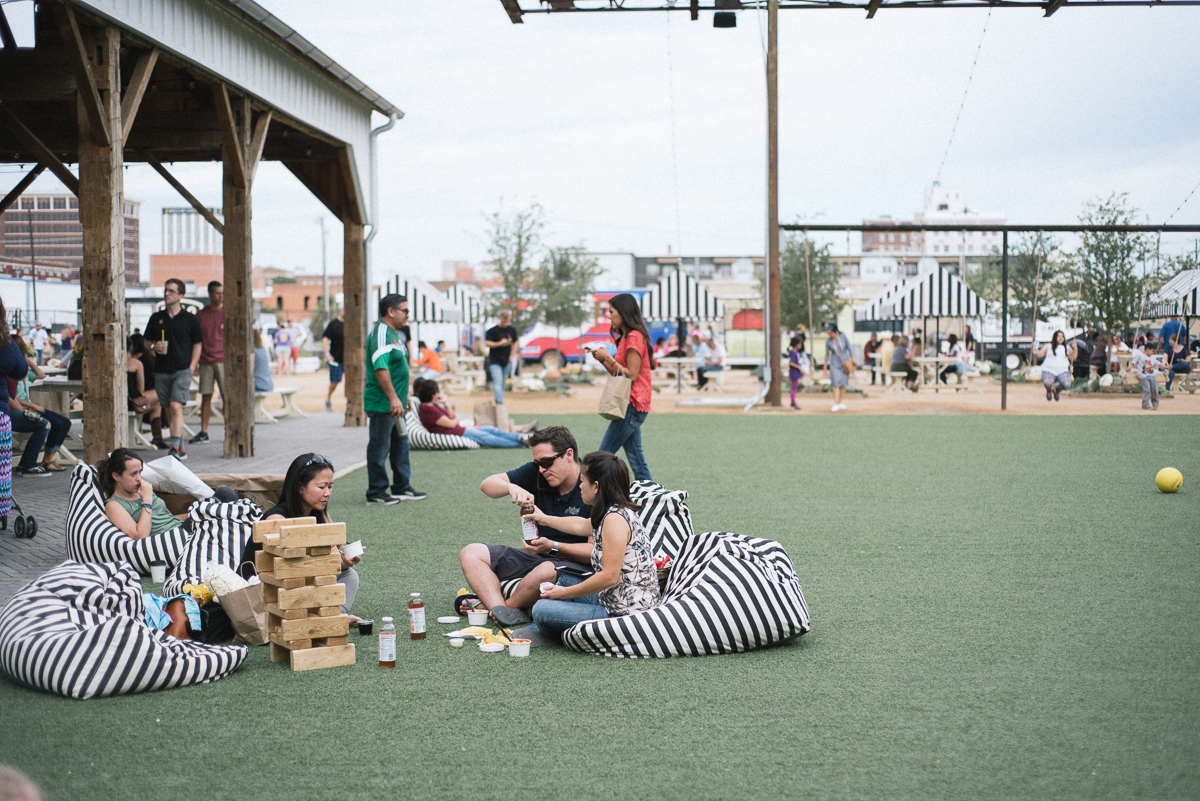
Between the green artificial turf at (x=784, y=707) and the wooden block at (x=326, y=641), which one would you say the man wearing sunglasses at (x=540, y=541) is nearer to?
the green artificial turf at (x=784, y=707)

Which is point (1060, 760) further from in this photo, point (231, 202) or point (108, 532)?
point (231, 202)

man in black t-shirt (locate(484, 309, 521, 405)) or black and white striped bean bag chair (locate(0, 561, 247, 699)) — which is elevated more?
man in black t-shirt (locate(484, 309, 521, 405))

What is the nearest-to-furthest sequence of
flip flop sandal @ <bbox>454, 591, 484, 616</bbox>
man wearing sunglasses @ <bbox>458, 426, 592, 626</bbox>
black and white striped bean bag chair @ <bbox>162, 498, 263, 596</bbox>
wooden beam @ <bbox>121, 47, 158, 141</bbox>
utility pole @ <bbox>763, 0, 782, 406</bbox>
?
man wearing sunglasses @ <bbox>458, 426, 592, 626</bbox> → flip flop sandal @ <bbox>454, 591, 484, 616</bbox> → black and white striped bean bag chair @ <bbox>162, 498, 263, 596</bbox> → wooden beam @ <bbox>121, 47, 158, 141</bbox> → utility pole @ <bbox>763, 0, 782, 406</bbox>

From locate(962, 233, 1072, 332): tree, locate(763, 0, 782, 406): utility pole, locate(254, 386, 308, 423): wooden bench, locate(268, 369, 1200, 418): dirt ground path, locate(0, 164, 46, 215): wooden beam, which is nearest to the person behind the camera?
locate(0, 164, 46, 215): wooden beam

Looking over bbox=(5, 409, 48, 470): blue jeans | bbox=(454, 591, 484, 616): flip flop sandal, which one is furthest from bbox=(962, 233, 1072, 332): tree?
bbox=(454, 591, 484, 616): flip flop sandal

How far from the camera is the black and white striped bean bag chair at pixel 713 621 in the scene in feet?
15.5

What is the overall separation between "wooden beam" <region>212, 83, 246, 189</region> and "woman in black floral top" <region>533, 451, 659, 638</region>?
25.9 feet

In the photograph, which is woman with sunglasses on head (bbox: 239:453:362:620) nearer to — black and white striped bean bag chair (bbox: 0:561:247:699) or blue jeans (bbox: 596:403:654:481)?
black and white striped bean bag chair (bbox: 0:561:247:699)

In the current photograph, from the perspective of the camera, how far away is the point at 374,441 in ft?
29.0

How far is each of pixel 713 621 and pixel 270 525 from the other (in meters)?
2.05

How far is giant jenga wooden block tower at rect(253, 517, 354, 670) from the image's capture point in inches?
178

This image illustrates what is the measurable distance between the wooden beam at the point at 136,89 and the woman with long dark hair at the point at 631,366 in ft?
14.4

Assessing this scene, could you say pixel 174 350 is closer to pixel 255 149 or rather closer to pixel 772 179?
pixel 255 149

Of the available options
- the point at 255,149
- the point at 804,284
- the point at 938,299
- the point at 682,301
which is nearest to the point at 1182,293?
the point at 938,299
